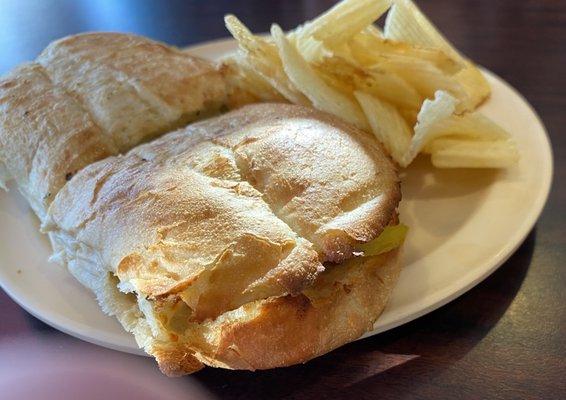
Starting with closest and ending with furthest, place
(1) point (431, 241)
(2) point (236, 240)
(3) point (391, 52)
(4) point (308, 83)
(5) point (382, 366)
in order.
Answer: (2) point (236, 240)
(5) point (382, 366)
(1) point (431, 241)
(4) point (308, 83)
(3) point (391, 52)

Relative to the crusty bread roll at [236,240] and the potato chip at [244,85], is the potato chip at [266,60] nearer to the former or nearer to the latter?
the potato chip at [244,85]

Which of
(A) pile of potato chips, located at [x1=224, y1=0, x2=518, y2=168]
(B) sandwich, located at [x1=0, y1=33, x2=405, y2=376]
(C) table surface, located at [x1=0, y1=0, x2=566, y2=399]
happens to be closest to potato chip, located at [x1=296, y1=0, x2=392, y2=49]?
(A) pile of potato chips, located at [x1=224, y1=0, x2=518, y2=168]

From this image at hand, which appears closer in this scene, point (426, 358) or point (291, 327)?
point (291, 327)

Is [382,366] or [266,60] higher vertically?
[266,60]

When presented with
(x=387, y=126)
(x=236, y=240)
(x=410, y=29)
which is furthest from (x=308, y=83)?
(x=236, y=240)

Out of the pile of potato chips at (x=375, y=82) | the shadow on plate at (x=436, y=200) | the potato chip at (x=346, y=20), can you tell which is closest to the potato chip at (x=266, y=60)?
the pile of potato chips at (x=375, y=82)

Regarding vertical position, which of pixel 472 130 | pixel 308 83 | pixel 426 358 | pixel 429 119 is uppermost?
pixel 308 83

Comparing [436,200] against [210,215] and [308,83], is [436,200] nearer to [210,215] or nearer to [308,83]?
[308,83]
